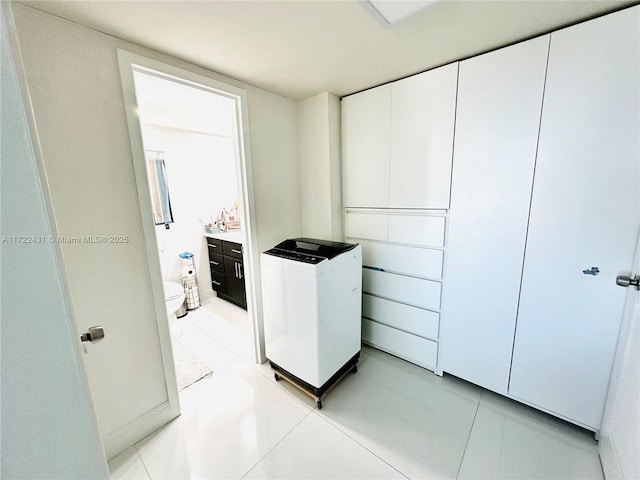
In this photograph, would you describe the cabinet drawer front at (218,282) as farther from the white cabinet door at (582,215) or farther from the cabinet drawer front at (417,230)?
the white cabinet door at (582,215)

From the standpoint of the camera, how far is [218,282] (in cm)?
329

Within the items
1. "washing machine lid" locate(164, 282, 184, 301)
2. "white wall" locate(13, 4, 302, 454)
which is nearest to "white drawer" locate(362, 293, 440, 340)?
"white wall" locate(13, 4, 302, 454)

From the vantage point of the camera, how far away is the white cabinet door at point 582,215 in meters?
1.17

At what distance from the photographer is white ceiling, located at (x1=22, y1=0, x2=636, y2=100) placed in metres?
1.08

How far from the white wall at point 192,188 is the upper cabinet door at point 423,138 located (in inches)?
82.9

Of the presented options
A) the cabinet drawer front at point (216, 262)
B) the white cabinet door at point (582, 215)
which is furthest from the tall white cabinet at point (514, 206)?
the cabinet drawer front at point (216, 262)

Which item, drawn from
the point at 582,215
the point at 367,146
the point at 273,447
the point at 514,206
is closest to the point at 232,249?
the point at 367,146

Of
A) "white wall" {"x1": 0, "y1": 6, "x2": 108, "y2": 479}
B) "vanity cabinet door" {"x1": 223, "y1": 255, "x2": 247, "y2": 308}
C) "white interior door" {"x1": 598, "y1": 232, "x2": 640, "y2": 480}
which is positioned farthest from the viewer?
"vanity cabinet door" {"x1": 223, "y1": 255, "x2": 247, "y2": 308}

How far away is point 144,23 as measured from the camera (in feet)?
3.80

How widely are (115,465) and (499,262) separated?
246 centimetres

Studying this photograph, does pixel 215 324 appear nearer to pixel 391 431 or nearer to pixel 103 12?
pixel 391 431

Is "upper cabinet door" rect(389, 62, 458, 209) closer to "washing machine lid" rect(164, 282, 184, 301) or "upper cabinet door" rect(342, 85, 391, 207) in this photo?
"upper cabinet door" rect(342, 85, 391, 207)

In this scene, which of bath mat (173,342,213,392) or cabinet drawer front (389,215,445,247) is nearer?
cabinet drawer front (389,215,445,247)

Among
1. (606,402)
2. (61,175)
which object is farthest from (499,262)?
(61,175)
